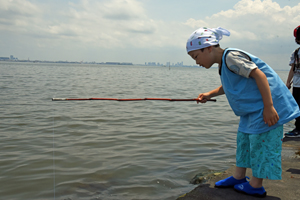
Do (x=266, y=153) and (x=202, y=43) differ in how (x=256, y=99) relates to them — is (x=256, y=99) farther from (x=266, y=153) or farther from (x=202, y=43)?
(x=202, y=43)

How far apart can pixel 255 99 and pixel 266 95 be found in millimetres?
130

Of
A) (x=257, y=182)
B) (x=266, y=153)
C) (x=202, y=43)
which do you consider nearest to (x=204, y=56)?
(x=202, y=43)

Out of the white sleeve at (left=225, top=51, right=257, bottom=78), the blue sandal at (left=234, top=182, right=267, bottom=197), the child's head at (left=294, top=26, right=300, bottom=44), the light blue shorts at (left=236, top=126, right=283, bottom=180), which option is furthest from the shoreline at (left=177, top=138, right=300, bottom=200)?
the child's head at (left=294, top=26, right=300, bottom=44)

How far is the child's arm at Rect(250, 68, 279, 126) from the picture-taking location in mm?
2158

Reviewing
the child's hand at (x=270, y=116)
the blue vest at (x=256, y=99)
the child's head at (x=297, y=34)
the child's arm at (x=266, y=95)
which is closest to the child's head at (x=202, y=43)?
the blue vest at (x=256, y=99)

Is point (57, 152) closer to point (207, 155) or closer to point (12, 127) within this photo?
point (12, 127)

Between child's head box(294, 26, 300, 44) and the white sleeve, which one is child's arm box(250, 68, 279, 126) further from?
child's head box(294, 26, 300, 44)

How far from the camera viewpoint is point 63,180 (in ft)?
12.5

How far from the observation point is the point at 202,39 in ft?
7.73

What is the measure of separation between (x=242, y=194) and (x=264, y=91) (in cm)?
102

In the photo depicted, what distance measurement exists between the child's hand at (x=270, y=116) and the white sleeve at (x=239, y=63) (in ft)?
1.10

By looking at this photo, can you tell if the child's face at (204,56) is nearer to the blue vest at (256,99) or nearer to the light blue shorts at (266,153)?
the blue vest at (256,99)

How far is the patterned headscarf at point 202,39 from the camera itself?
2.36 meters

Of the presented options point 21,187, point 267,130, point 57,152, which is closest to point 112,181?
point 21,187
